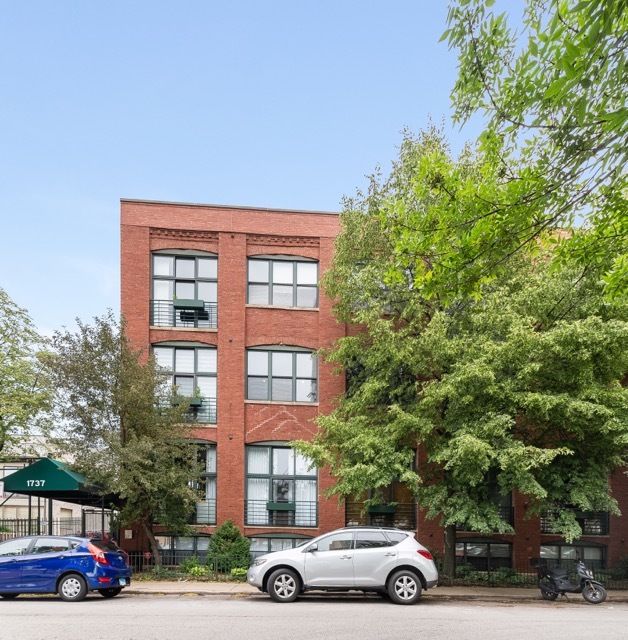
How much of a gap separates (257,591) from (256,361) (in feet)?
29.1

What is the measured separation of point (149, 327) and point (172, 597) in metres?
9.92

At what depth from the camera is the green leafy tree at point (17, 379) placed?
27.6m

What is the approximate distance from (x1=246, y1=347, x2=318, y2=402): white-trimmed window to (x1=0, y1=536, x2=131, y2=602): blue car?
996 cm

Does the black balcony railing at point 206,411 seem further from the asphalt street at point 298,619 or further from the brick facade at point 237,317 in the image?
the asphalt street at point 298,619

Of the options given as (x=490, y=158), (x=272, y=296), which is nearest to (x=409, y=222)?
(x=490, y=158)

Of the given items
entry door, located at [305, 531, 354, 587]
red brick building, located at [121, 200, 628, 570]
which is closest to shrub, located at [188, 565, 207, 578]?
red brick building, located at [121, 200, 628, 570]

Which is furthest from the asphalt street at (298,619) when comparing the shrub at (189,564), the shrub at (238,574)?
the shrub at (189,564)

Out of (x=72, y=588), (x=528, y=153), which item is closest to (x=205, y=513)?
(x=72, y=588)

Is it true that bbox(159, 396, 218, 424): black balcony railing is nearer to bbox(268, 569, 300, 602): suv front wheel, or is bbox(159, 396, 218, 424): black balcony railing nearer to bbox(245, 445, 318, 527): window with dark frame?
bbox(245, 445, 318, 527): window with dark frame

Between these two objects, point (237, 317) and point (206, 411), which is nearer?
point (206, 411)

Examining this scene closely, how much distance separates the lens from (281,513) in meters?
24.8

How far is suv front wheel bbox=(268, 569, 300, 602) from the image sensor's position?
52.5ft

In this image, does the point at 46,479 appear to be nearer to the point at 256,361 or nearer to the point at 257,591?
the point at 257,591

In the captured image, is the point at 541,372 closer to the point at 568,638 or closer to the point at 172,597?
the point at 568,638
